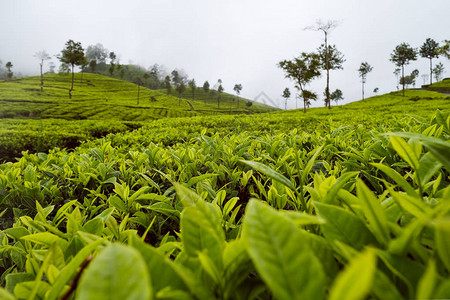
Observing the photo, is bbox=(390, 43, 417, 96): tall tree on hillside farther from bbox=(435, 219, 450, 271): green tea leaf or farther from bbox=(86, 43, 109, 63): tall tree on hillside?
bbox=(86, 43, 109, 63): tall tree on hillside

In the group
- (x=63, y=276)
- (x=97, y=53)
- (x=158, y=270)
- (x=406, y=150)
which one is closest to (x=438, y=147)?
(x=406, y=150)

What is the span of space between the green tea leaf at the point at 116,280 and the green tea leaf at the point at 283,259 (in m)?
0.17

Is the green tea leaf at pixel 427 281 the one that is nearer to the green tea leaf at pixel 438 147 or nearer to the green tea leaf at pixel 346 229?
the green tea leaf at pixel 346 229

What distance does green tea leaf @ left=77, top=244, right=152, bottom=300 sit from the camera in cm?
34

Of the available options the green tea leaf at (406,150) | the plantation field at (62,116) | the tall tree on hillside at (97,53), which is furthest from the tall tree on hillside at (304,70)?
the tall tree on hillside at (97,53)

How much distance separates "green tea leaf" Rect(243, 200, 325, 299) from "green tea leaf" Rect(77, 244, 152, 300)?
165 mm

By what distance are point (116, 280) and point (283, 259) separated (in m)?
0.25

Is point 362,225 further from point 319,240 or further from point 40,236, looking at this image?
point 40,236

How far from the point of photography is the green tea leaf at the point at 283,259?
1.22 ft

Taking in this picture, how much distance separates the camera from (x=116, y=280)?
0.34 metres

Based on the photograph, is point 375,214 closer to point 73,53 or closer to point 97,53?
point 73,53

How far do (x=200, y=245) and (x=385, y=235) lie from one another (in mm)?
405

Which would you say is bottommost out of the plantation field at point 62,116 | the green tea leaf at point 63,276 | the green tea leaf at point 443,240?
the green tea leaf at point 63,276

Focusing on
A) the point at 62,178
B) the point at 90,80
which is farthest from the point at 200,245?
the point at 90,80
